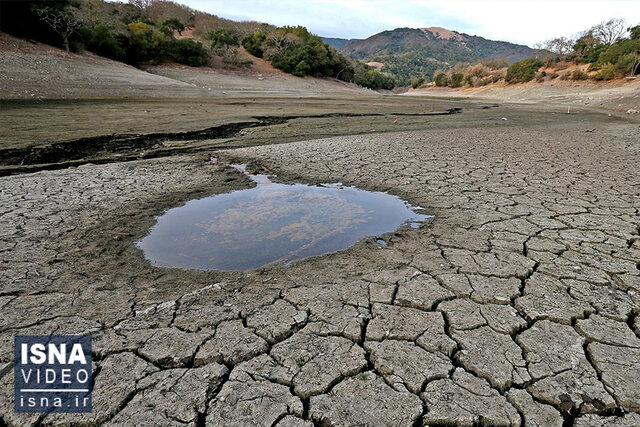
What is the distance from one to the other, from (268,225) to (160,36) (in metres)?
34.7

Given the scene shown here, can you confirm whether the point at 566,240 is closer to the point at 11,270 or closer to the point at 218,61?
the point at 11,270

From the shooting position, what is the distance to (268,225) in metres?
3.58

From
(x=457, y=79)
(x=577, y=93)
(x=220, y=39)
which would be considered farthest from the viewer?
(x=457, y=79)

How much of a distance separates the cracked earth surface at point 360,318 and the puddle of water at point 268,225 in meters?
0.19

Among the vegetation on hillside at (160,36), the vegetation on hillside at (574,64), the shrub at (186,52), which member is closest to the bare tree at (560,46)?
the vegetation on hillside at (574,64)

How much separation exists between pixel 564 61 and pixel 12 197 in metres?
46.7

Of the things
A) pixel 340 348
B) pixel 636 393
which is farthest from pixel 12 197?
pixel 636 393

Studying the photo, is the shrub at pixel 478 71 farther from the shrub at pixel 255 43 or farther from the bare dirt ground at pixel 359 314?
the bare dirt ground at pixel 359 314

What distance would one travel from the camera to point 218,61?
36.2 meters

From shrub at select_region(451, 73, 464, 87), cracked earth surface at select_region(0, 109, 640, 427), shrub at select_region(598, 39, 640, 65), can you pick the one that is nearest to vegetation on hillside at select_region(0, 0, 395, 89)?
shrub at select_region(451, 73, 464, 87)

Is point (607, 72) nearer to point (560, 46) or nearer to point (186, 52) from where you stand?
point (560, 46)

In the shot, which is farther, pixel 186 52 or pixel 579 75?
pixel 186 52

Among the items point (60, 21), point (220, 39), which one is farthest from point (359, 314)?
point (220, 39)

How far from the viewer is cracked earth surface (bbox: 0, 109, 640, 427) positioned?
1559 mm
